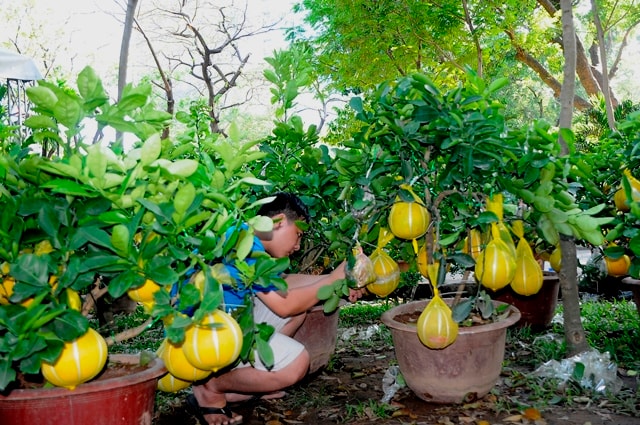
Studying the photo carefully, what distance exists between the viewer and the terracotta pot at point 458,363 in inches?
103

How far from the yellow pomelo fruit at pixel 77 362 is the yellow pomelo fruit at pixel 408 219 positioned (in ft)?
3.91

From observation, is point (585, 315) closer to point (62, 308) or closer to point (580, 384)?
point (580, 384)

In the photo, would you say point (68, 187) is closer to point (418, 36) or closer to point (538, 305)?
point (538, 305)

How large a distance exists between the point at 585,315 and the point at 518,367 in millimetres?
1329

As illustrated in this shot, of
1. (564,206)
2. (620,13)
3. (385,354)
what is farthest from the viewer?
(620,13)

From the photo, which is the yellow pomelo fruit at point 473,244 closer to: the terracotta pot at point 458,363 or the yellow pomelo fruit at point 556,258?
the terracotta pot at point 458,363

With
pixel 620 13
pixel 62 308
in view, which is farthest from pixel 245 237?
pixel 620 13

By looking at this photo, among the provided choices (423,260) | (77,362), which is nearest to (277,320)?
(423,260)

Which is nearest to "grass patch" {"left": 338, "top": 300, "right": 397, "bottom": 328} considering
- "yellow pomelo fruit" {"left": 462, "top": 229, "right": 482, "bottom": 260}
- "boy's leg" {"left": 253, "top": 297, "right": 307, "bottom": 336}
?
"boy's leg" {"left": 253, "top": 297, "right": 307, "bottom": 336}

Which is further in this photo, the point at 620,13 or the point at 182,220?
the point at 620,13

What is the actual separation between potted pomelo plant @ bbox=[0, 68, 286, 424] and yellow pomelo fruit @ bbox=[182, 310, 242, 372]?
0.01m

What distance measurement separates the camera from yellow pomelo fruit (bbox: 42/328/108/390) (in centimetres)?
161

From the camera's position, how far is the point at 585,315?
4.28m

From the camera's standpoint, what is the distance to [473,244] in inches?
104
